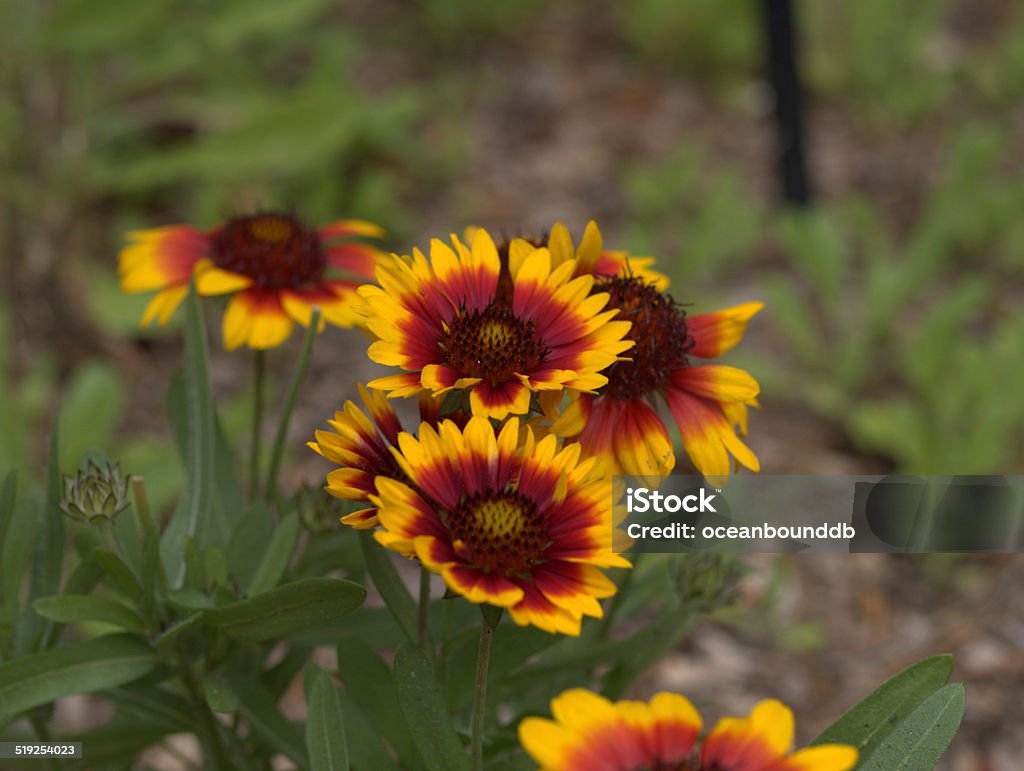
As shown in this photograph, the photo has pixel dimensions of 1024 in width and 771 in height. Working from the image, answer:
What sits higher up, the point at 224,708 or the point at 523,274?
the point at 523,274

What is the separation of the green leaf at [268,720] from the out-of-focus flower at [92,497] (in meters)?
0.21

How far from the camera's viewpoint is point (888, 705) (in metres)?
0.88

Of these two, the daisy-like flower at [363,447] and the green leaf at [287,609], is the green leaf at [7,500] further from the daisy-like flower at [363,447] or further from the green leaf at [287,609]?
the daisy-like flower at [363,447]

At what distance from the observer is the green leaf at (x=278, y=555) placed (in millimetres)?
957

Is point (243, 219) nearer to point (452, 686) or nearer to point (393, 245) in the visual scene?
point (452, 686)

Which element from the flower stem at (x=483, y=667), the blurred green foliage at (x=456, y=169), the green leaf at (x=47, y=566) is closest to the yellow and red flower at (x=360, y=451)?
the flower stem at (x=483, y=667)

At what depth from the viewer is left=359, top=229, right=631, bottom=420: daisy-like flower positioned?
0.81m

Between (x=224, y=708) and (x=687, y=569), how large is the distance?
1.32 ft

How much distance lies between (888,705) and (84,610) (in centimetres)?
60

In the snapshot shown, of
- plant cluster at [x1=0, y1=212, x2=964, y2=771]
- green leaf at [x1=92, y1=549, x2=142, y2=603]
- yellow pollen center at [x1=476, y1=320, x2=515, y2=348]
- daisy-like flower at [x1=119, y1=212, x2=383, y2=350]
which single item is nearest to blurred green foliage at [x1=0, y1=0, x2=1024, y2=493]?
daisy-like flower at [x1=119, y1=212, x2=383, y2=350]

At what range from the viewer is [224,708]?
0.90 meters

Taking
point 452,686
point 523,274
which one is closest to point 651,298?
point 523,274

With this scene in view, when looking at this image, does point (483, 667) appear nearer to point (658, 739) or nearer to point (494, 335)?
point (658, 739)

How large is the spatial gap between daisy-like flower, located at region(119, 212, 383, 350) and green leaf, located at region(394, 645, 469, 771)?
36 cm
